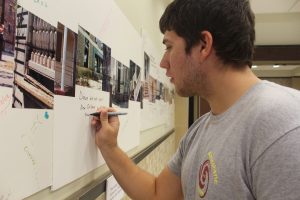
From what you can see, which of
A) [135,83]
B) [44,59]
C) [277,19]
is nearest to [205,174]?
[44,59]

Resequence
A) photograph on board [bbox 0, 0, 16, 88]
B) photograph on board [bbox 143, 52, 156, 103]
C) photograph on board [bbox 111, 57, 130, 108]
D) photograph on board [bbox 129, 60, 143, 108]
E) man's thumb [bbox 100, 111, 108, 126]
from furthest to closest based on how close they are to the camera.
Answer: photograph on board [bbox 143, 52, 156, 103], photograph on board [bbox 129, 60, 143, 108], photograph on board [bbox 111, 57, 130, 108], man's thumb [bbox 100, 111, 108, 126], photograph on board [bbox 0, 0, 16, 88]

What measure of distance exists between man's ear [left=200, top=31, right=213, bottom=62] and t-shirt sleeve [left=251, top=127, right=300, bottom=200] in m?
0.38

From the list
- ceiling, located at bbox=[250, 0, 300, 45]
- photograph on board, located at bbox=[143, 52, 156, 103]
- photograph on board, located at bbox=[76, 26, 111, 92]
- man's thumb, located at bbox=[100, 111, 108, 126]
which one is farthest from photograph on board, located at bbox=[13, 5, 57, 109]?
ceiling, located at bbox=[250, 0, 300, 45]

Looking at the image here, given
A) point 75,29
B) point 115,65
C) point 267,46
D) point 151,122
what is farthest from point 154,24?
point 267,46

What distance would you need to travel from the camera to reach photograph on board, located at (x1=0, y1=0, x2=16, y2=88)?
580 mm

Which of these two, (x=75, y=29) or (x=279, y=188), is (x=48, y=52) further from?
(x=279, y=188)

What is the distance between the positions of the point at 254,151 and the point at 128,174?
0.57 m

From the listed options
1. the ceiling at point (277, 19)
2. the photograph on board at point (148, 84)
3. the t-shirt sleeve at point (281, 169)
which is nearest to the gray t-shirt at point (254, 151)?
the t-shirt sleeve at point (281, 169)

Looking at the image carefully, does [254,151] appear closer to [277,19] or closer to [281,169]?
[281,169]

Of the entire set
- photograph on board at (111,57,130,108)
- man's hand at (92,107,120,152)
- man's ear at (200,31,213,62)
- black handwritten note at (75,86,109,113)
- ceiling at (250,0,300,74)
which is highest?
ceiling at (250,0,300,74)

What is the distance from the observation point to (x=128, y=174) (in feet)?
3.98

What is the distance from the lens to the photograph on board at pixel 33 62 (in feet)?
2.07

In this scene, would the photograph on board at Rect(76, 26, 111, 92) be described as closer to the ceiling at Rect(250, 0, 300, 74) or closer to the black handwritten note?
the black handwritten note

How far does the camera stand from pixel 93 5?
1021 millimetres
